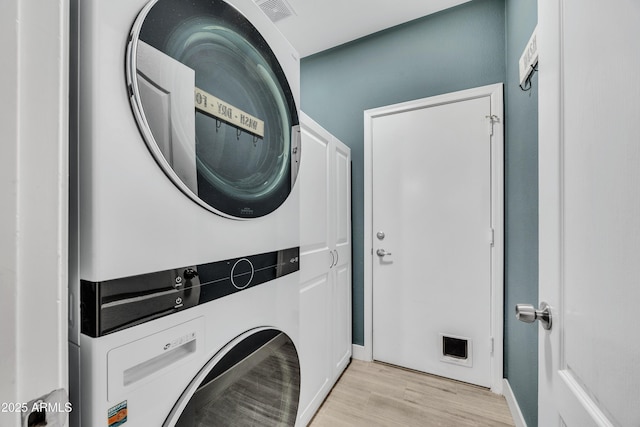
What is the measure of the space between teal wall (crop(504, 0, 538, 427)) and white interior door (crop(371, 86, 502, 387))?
12 cm

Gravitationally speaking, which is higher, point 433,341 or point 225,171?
point 225,171

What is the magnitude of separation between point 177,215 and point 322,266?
1078mm

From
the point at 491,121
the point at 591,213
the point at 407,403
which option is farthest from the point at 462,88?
the point at 407,403

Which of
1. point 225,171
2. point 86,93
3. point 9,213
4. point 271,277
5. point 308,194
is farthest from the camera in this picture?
point 308,194

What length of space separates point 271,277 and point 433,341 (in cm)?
162

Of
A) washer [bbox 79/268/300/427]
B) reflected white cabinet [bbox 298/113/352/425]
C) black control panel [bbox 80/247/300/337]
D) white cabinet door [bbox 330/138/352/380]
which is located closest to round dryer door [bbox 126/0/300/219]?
black control panel [bbox 80/247/300/337]

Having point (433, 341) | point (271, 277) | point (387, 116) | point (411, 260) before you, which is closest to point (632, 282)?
point (271, 277)

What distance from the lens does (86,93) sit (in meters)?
0.46

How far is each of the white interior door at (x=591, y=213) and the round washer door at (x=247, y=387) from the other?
0.73 metres

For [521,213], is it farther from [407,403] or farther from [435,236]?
[407,403]

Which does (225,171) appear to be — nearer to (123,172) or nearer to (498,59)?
(123,172)

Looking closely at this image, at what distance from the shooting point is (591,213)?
0.51m

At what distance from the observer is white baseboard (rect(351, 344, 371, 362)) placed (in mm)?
2122

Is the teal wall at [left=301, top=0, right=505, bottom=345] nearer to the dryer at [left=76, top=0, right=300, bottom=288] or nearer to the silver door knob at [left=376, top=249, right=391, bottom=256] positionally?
the silver door knob at [left=376, top=249, right=391, bottom=256]
